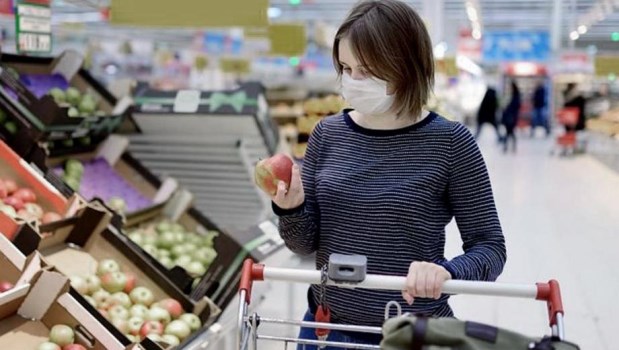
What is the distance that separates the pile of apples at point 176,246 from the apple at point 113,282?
0.62m

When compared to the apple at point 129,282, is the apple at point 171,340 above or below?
below

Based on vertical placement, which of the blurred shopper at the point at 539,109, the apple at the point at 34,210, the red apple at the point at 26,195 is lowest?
the blurred shopper at the point at 539,109

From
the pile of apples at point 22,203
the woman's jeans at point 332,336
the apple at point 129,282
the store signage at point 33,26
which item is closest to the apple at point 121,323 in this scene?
the apple at point 129,282

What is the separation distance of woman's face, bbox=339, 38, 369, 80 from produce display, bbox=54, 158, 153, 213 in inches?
107

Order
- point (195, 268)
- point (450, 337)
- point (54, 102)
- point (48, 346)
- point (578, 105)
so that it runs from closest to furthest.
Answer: point (450, 337) < point (48, 346) < point (54, 102) < point (195, 268) < point (578, 105)

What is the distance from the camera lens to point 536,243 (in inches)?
266

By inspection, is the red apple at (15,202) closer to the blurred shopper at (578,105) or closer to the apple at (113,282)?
the apple at (113,282)

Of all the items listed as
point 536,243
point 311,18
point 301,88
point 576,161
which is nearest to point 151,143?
point 536,243

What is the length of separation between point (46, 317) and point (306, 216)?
4.52 feet

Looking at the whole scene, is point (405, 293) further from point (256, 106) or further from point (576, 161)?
point (576, 161)

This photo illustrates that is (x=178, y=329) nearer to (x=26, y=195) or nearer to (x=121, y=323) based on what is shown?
(x=121, y=323)

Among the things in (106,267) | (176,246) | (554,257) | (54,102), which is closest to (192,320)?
(106,267)

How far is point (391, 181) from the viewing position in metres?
1.67

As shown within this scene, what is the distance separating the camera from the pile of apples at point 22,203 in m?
3.23
